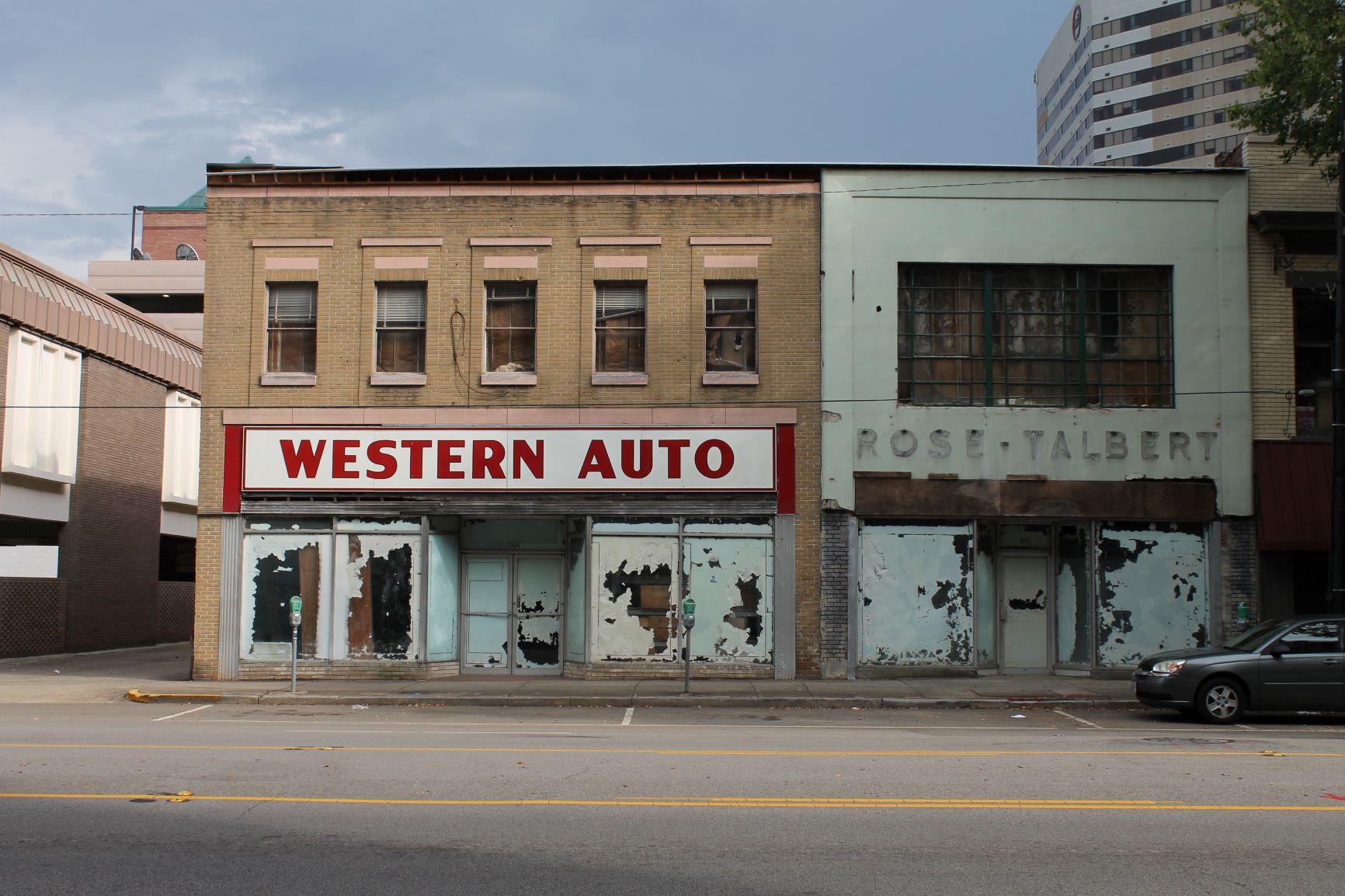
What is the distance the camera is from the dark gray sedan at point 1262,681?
50.3ft

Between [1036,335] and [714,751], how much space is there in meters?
11.9

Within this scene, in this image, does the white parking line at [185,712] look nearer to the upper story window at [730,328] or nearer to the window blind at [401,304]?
the window blind at [401,304]

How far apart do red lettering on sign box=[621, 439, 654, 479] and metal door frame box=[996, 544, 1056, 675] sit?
20.6 feet

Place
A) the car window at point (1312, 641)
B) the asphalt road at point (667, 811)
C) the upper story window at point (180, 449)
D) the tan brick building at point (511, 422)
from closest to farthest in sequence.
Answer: the asphalt road at point (667, 811) → the car window at point (1312, 641) → the tan brick building at point (511, 422) → the upper story window at point (180, 449)

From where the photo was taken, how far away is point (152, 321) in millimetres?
32781

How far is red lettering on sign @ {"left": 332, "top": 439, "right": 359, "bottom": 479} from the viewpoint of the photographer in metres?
20.7

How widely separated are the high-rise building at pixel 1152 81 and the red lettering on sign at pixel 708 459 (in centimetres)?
7696

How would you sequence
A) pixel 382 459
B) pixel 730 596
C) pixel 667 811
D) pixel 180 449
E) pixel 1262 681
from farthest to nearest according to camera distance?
pixel 180 449
pixel 382 459
pixel 730 596
pixel 1262 681
pixel 667 811

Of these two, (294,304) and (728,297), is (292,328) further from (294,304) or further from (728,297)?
(728,297)

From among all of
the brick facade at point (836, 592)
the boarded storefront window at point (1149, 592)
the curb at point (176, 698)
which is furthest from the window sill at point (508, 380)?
the boarded storefront window at point (1149, 592)

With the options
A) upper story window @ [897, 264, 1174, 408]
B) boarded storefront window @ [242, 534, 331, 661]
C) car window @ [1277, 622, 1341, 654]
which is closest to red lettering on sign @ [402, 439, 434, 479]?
boarded storefront window @ [242, 534, 331, 661]

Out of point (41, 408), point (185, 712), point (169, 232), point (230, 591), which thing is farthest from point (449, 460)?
point (169, 232)

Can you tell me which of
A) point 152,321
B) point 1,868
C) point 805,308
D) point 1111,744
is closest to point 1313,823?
point 1111,744

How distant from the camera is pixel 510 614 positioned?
69.5 feet
